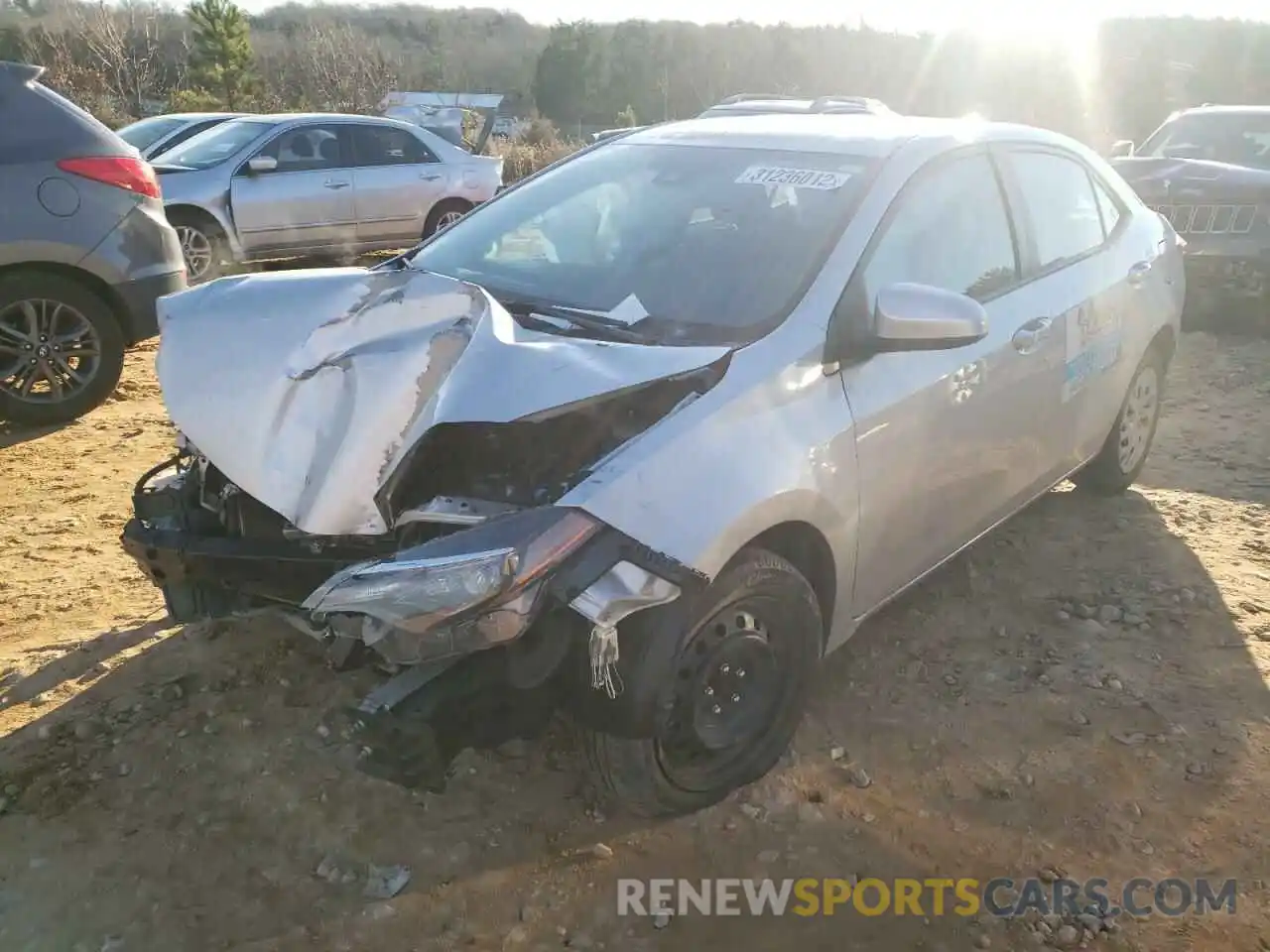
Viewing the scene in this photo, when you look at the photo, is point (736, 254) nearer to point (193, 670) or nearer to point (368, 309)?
point (368, 309)

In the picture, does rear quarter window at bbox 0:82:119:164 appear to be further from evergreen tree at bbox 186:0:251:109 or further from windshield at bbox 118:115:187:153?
evergreen tree at bbox 186:0:251:109

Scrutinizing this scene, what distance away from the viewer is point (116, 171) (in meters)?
5.39

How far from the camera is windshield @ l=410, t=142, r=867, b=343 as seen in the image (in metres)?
2.84

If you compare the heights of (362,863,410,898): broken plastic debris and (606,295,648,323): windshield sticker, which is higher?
(606,295,648,323): windshield sticker

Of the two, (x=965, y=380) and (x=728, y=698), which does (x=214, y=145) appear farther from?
(x=728, y=698)

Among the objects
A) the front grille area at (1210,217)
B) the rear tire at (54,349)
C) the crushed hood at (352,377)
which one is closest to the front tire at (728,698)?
the crushed hood at (352,377)

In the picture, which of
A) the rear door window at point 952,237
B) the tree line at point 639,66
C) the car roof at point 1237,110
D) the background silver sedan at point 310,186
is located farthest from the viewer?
the tree line at point 639,66

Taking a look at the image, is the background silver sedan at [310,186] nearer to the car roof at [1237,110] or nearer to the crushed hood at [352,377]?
the car roof at [1237,110]

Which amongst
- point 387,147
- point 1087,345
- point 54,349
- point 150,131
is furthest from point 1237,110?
point 150,131

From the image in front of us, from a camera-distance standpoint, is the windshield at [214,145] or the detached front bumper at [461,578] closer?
the detached front bumper at [461,578]

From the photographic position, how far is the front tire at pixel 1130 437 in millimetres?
4504

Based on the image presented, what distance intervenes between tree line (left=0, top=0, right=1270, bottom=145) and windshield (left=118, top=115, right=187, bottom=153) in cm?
1450

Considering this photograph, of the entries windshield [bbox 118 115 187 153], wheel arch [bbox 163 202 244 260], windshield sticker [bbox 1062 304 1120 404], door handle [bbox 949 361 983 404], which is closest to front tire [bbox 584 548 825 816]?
door handle [bbox 949 361 983 404]

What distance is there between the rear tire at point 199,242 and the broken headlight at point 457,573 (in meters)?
7.76
